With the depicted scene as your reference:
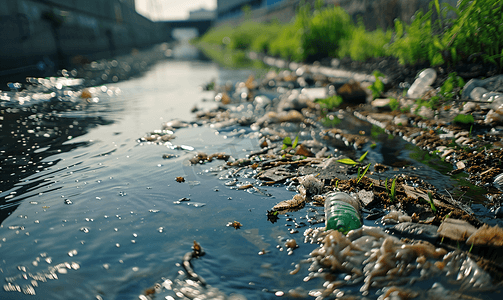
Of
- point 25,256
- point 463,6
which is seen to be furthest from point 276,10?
point 25,256

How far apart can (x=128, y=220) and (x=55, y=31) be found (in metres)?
12.0

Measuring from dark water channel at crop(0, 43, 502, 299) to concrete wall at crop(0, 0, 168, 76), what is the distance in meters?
5.87

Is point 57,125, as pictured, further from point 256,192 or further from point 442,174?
point 442,174

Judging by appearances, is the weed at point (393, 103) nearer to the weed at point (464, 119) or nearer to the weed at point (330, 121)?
the weed at point (330, 121)

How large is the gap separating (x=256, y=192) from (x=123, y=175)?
0.97 m

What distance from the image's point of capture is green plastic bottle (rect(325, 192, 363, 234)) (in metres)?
1.50

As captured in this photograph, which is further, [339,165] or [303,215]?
[339,165]

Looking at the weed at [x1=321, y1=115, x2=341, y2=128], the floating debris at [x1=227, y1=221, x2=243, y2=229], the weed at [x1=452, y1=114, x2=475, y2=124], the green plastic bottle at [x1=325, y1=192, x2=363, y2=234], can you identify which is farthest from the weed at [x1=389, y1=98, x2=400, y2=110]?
the floating debris at [x1=227, y1=221, x2=243, y2=229]

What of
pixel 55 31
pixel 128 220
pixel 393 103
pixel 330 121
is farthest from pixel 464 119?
pixel 55 31

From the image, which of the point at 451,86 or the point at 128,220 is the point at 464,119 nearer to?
the point at 451,86

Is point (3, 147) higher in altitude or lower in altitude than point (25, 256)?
higher

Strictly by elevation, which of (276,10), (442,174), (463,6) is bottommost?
(442,174)

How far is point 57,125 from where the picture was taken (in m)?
3.47

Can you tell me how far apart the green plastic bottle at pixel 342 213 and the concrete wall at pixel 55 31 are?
7.69 m
